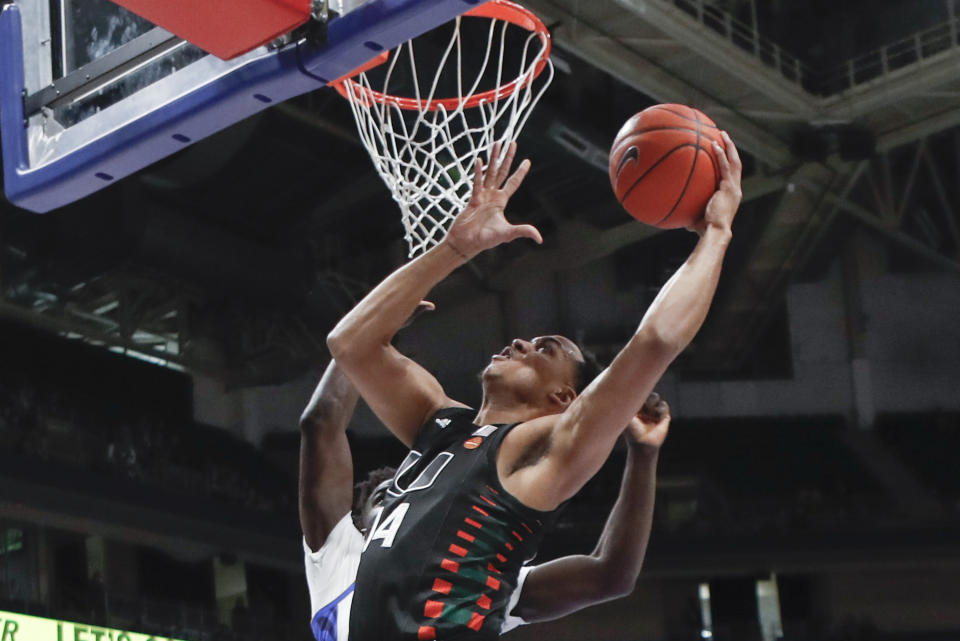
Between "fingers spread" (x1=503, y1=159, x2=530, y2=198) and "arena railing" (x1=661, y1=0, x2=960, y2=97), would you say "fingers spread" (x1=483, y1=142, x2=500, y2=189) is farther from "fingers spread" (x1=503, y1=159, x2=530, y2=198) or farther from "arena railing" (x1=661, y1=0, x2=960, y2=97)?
"arena railing" (x1=661, y1=0, x2=960, y2=97)

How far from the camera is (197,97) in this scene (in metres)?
3.15

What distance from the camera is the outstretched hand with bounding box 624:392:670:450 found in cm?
299

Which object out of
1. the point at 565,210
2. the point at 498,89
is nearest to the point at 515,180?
the point at 498,89

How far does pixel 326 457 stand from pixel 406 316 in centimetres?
77

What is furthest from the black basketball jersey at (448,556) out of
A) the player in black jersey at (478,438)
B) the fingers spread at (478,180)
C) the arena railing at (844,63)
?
the arena railing at (844,63)

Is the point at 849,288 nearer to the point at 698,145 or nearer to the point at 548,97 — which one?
the point at 548,97

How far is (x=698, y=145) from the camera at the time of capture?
2.79 metres

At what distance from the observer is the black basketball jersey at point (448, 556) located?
253 centimetres

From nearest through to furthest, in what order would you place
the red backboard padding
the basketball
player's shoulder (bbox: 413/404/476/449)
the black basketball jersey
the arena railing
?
1. the black basketball jersey
2. the basketball
3. player's shoulder (bbox: 413/404/476/449)
4. the red backboard padding
5. the arena railing

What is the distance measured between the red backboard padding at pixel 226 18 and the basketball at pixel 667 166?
0.76 meters

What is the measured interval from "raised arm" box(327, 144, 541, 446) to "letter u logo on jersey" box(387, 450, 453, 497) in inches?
5.1

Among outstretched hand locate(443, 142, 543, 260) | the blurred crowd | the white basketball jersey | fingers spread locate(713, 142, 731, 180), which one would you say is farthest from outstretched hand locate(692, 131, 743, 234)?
the blurred crowd

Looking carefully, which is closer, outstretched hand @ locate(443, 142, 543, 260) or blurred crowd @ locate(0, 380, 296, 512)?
outstretched hand @ locate(443, 142, 543, 260)

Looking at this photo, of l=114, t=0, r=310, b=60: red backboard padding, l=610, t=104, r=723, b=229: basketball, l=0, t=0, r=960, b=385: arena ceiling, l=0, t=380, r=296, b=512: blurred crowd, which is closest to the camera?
l=610, t=104, r=723, b=229: basketball
